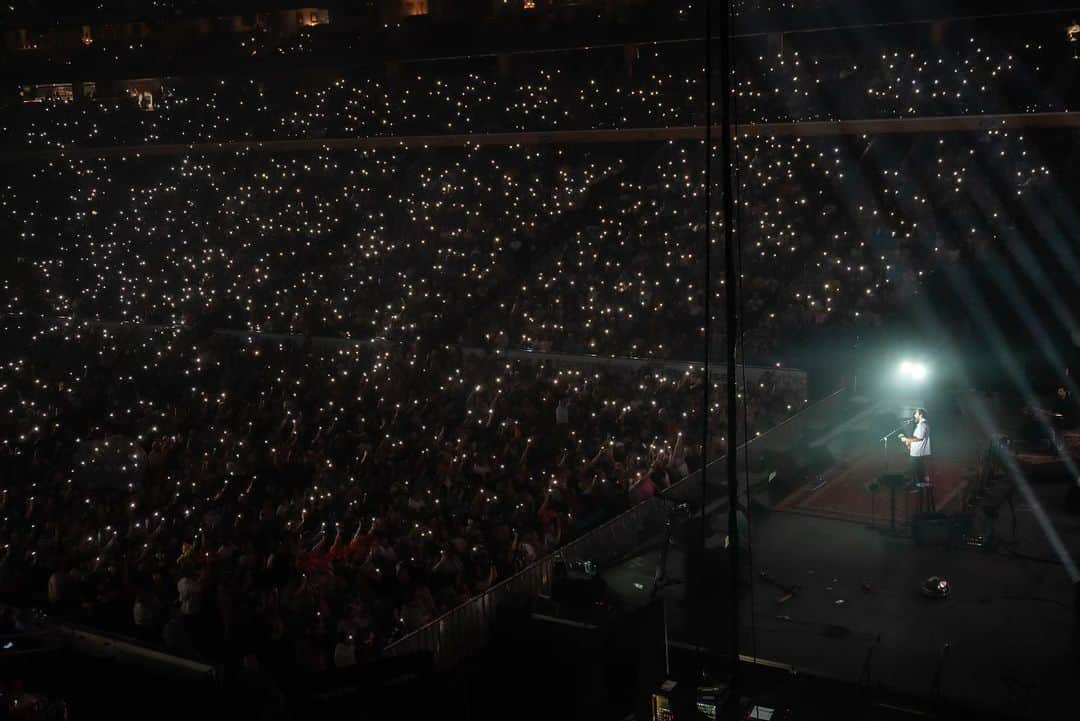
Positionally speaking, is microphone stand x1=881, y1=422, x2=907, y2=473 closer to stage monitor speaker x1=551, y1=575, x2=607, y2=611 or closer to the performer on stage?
the performer on stage

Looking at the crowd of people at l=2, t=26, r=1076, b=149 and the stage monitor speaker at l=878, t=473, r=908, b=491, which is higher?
the crowd of people at l=2, t=26, r=1076, b=149

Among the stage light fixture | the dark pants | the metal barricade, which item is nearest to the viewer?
the metal barricade

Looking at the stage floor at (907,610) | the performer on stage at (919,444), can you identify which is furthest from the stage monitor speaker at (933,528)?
the performer on stage at (919,444)

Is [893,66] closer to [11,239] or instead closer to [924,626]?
[924,626]

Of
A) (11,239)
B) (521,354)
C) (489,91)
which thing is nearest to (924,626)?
(521,354)

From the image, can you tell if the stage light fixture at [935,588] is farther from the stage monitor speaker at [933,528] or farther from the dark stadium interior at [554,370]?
the stage monitor speaker at [933,528]

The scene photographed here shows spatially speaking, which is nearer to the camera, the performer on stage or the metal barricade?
the metal barricade

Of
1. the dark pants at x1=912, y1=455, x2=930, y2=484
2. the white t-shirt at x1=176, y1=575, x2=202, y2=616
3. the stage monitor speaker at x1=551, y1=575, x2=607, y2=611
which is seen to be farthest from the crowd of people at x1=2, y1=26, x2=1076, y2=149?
the white t-shirt at x1=176, y1=575, x2=202, y2=616
